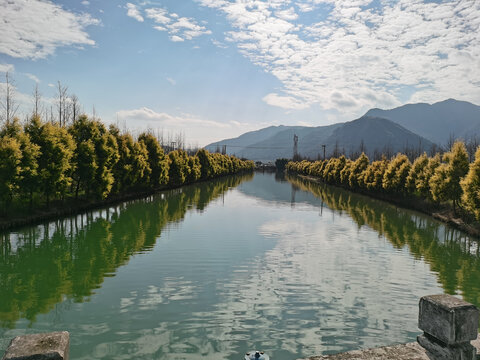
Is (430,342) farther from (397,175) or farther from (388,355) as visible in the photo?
(397,175)

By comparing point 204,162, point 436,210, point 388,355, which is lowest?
point 436,210

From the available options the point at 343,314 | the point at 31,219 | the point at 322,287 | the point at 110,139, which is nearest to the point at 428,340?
the point at 343,314

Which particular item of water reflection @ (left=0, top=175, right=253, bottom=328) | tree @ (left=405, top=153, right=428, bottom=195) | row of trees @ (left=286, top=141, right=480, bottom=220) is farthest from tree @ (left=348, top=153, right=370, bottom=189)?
water reflection @ (left=0, top=175, right=253, bottom=328)

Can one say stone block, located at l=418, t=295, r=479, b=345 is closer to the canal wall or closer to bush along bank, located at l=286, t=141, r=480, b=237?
the canal wall

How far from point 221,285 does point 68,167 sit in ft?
76.0

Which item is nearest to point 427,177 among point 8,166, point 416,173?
point 416,173

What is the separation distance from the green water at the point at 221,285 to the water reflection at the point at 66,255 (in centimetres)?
7

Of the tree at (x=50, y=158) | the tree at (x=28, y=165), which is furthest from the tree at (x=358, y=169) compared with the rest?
the tree at (x=28, y=165)

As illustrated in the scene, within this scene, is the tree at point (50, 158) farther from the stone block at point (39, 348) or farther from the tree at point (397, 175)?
the tree at point (397, 175)

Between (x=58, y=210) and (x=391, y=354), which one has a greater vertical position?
(x=391, y=354)

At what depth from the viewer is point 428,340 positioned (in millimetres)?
5445

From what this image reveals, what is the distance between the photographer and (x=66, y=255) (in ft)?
60.2

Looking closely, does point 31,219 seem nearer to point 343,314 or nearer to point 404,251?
point 343,314

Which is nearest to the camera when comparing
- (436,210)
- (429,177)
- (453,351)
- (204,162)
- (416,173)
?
(453,351)
